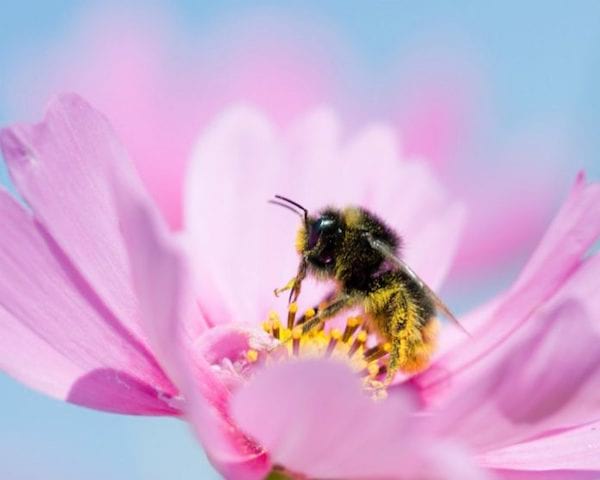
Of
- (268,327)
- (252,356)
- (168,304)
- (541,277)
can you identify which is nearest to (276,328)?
(268,327)

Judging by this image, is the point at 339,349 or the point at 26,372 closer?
the point at 26,372

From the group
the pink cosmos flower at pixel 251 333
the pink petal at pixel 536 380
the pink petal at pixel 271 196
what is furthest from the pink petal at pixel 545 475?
the pink petal at pixel 271 196

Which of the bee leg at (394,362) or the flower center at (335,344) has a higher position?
the flower center at (335,344)

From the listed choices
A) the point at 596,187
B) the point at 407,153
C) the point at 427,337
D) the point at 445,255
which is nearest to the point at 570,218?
the point at 596,187

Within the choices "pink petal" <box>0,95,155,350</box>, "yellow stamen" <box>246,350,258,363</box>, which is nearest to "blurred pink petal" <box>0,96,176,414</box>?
"pink petal" <box>0,95,155,350</box>

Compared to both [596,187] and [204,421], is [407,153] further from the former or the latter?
[204,421]

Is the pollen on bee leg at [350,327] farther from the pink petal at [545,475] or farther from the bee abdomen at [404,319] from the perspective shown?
the pink petal at [545,475]
